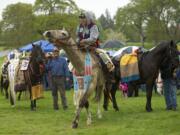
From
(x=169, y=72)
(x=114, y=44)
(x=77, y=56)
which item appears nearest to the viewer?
(x=77, y=56)

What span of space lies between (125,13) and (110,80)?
221 ft

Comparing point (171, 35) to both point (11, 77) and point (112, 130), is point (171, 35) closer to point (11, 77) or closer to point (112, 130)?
point (11, 77)

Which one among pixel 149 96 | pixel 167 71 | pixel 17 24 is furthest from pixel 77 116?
pixel 17 24

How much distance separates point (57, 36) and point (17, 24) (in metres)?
59.3

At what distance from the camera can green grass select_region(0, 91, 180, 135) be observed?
10.1 metres

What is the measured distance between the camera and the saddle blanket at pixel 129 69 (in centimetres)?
1353

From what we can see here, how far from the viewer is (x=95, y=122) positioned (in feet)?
38.1

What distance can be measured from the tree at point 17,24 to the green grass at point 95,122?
5047cm

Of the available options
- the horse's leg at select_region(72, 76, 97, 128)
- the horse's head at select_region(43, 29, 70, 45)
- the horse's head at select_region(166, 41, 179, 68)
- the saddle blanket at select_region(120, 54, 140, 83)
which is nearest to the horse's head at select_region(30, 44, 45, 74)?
the saddle blanket at select_region(120, 54, 140, 83)

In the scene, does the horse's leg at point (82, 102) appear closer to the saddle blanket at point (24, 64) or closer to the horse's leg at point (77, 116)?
the horse's leg at point (77, 116)

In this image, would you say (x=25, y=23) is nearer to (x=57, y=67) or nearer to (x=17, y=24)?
(x=17, y=24)

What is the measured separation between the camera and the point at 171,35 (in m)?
70.6

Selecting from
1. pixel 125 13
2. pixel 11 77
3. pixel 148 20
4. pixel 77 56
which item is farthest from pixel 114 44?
pixel 125 13

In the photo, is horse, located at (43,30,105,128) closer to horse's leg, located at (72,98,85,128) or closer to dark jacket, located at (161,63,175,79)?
horse's leg, located at (72,98,85,128)
